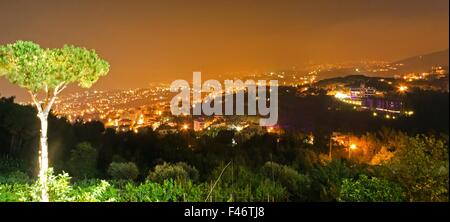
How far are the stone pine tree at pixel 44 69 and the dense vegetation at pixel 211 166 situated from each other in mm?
714

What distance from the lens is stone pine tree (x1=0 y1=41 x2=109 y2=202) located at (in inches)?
179

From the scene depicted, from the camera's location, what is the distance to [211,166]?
44.3 feet

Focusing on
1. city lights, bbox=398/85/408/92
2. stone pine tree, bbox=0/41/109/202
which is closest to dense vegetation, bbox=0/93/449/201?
stone pine tree, bbox=0/41/109/202

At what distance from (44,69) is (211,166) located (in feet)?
30.6

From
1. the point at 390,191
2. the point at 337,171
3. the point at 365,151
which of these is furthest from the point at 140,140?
the point at 390,191

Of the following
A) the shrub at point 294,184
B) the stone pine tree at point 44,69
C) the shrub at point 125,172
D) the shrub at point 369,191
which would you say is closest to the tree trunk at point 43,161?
the stone pine tree at point 44,69

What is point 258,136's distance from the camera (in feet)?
66.6

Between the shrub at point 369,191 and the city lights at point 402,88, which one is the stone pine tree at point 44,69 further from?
the city lights at point 402,88

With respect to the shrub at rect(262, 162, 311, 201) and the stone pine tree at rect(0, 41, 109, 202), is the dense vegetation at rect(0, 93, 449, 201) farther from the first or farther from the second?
the stone pine tree at rect(0, 41, 109, 202)

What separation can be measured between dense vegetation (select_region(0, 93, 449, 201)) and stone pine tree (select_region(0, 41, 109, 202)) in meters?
0.71

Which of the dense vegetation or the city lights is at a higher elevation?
the city lights

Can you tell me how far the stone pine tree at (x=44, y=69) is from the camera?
4539 millimetres
